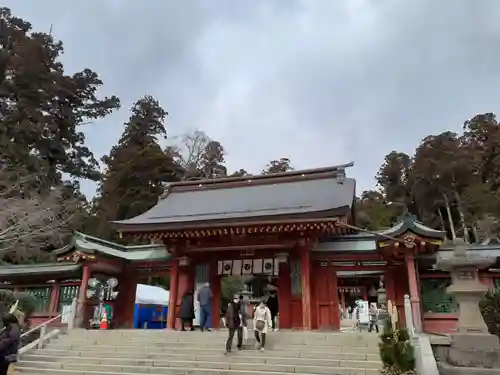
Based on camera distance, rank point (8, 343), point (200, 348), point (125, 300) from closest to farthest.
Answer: point (8, 343), point (200, 348), point (125, 300)

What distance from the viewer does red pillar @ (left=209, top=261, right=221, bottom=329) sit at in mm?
14906

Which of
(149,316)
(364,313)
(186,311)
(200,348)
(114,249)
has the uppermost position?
(114,249)

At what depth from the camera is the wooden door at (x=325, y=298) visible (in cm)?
1379

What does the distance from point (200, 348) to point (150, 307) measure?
10.2m

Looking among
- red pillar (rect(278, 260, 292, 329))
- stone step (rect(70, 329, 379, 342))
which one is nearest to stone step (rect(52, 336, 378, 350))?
stone step (rect(70, 329, 379, 342))

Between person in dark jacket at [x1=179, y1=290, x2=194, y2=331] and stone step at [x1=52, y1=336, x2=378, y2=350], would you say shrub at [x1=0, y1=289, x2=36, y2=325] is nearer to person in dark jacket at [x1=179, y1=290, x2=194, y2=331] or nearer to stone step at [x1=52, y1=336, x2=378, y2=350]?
→ stone step at [x1=52, y1=336, x2=378, y2=350]

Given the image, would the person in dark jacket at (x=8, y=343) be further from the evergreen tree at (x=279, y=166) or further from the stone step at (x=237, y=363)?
the evergreen tree at (x=279, y=166)

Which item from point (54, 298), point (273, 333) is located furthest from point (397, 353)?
point (54, 298)

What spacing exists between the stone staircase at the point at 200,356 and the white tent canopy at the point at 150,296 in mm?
7424

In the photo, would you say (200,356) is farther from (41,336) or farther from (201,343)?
(41,336)

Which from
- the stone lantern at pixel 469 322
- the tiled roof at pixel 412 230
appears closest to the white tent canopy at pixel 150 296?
the tiled roof at pixel 412 230

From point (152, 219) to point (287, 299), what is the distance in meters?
5.92

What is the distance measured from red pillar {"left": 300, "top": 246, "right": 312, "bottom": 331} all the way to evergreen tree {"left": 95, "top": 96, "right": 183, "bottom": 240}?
73.1ft

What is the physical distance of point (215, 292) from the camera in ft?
50.1
